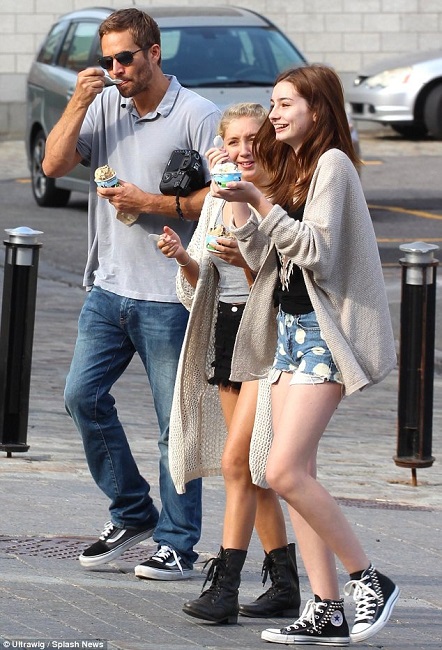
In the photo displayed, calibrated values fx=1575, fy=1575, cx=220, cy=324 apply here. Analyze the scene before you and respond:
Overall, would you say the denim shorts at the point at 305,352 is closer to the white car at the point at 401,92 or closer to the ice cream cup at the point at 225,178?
the ice cream cup at the point at 225,178

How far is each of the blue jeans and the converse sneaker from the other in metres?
0.82

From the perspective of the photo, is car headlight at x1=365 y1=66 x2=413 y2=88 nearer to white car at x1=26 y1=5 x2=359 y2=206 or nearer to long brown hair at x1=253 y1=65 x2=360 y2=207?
white car at x1=26 y1=5 x2=359 y2=206

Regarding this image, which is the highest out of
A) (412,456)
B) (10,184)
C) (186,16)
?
(186,16)

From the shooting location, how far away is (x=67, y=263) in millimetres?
13383

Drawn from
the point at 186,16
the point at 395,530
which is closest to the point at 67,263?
the point at 186,16

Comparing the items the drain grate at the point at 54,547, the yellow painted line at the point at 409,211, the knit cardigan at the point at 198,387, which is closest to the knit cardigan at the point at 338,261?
the knit cardigan at the point at 198,387

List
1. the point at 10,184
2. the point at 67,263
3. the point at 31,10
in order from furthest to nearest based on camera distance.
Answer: the point at 31,10 → the point at 10,184 → the point at 67,263

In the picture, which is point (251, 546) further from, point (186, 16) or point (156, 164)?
point (186, 16)

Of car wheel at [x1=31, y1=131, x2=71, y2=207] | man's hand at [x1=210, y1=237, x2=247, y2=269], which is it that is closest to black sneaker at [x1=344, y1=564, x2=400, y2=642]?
man's hand at [x1=210, y1=237, x2=247, y2=269]

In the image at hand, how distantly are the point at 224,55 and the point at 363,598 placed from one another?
11144 mm

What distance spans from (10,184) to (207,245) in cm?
1372

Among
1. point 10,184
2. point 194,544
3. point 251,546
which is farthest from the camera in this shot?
point 10,184

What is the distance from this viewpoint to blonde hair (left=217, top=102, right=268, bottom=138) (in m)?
5.04

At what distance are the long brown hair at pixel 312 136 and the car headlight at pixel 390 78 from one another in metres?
16.5
